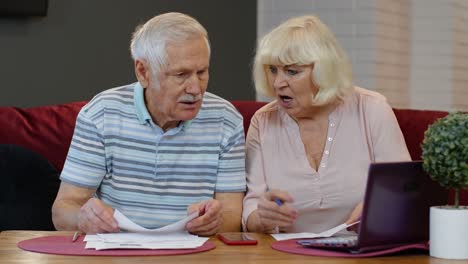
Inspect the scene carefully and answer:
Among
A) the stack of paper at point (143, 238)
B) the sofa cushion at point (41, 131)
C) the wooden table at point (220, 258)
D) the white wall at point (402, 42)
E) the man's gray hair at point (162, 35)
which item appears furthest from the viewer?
the white wall at point (402, 42)

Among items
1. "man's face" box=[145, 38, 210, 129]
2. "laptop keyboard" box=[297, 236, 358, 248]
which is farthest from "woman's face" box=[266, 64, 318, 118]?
"laptop keyboard" box=[297, 236, 358, 248]

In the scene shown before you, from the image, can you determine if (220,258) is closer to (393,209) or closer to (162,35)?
(393,209)

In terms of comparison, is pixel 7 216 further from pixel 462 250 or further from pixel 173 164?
pixel 462 250

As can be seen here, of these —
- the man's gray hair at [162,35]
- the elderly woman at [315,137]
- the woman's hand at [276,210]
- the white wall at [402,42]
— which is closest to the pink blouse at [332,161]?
the elderly woman at [315,137]

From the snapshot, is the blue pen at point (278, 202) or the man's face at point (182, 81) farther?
the man's face at point (182, 81)

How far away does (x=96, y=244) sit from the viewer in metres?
2.29

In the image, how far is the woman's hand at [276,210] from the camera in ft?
8.29

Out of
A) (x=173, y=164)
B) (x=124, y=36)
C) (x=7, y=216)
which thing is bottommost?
(x=7, y=216)

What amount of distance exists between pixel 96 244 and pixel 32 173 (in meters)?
1.07

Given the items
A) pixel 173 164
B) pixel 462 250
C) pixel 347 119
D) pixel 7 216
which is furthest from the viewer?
pixel 7 216

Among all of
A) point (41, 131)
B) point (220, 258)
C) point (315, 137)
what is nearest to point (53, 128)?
point (41, 131)

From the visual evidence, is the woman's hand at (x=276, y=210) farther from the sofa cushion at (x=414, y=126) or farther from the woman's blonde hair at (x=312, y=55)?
the sofa cushion at (x=414, y=126)

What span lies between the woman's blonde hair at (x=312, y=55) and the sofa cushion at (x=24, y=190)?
2.76 feet

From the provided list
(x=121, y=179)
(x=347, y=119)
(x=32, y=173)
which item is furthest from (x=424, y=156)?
(x=32, y=173)
